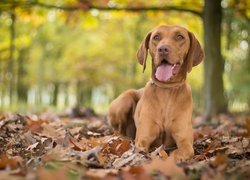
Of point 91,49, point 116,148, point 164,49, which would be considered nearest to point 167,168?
point 116,148

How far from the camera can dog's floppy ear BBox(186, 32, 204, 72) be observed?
17.3 feet

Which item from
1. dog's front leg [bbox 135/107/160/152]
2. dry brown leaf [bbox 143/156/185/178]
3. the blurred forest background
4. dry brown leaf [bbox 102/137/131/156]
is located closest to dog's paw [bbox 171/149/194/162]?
dog's front leg [bbox 135/107/160/152]

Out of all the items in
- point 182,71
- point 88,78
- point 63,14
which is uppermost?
point 63,14

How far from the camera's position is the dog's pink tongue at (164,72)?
16.7 feet

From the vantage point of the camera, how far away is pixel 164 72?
5094mm

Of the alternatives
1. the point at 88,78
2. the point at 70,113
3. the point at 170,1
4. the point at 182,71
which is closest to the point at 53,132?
the point at 182,71

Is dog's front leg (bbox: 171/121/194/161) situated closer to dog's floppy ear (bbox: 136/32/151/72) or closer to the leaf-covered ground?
the leaf-covered ground

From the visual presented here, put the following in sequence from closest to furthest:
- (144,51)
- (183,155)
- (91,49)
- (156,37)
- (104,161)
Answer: (104,161) → (183,155) → (156,37) → (144,51) → (91,49)

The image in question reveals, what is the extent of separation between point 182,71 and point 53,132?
1.78 metres

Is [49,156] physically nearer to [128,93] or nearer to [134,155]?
[134,155]

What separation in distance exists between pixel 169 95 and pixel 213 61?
717 cm

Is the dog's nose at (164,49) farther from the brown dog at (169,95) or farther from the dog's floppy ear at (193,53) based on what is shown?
the dog's floppy ear at (193,53)

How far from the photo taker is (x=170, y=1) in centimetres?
1545

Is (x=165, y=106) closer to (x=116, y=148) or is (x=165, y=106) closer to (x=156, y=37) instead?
(x=156, y=37)
